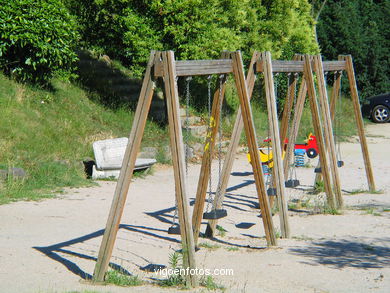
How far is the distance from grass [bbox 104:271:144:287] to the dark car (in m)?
17.4

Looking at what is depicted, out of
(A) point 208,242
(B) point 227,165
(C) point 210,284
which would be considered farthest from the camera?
(B) point 227,165

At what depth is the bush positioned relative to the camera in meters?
12.6

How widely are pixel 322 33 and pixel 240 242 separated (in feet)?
57.1

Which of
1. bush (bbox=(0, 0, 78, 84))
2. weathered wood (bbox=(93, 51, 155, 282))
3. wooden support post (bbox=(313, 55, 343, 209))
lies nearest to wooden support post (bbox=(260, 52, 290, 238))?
wooden support post (bbox=(313, 55, 343, 209))

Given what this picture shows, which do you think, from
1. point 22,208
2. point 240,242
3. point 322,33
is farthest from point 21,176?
point 322,33

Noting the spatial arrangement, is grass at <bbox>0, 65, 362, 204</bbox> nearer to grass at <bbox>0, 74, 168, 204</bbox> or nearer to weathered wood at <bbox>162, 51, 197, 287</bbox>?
grass at <bbox>0, 74, 168, 204</bbox>

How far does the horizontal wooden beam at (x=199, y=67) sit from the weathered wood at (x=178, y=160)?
97 mm

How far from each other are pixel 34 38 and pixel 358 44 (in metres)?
14.2

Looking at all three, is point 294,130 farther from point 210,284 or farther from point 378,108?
point 378,108

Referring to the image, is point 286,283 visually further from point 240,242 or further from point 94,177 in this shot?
point 94,177

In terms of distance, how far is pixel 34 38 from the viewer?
41.3 ft

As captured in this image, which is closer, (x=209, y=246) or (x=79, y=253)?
(x=79, y=253)

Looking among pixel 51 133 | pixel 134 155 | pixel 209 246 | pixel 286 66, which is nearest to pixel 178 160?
pixel 134 155

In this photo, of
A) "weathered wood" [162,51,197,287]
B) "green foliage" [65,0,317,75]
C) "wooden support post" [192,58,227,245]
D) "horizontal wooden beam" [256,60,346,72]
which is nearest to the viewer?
"weathered wood" [162,51,197,287]
